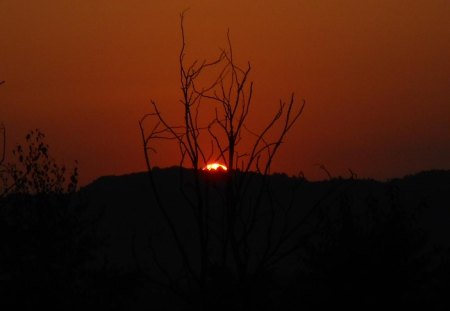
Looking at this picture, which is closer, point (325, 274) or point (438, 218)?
point (325, 274)

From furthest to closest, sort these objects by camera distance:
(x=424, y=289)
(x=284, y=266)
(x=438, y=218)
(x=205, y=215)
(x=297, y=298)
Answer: (x=438, y=218)
(x=284, y=266)
(x=424, y=289)
(x=297, y=298)
(x=205, y=215)

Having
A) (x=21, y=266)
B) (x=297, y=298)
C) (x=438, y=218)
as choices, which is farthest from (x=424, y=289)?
(x=438, y=218)

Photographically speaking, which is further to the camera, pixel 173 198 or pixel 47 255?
pixel 173 198

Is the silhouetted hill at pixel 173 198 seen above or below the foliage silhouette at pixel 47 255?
above

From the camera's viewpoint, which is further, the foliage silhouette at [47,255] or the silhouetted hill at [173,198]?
the silhouetted hill at [173,198]

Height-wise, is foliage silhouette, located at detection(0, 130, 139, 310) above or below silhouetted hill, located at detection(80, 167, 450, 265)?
below

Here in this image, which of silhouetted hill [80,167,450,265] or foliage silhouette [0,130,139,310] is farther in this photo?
silhouetted hill [80,167,450,265]

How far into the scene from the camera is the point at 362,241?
14109 mm

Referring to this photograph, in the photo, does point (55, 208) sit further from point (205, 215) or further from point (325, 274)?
point (205, 215)

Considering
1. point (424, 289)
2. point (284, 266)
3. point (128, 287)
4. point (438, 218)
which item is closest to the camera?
point (424, 289)

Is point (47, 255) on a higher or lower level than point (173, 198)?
lower

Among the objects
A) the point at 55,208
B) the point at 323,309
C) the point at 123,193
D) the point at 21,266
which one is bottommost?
the point at 323,309

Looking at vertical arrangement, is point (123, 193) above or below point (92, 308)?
above

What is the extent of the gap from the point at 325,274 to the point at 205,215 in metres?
9.02
